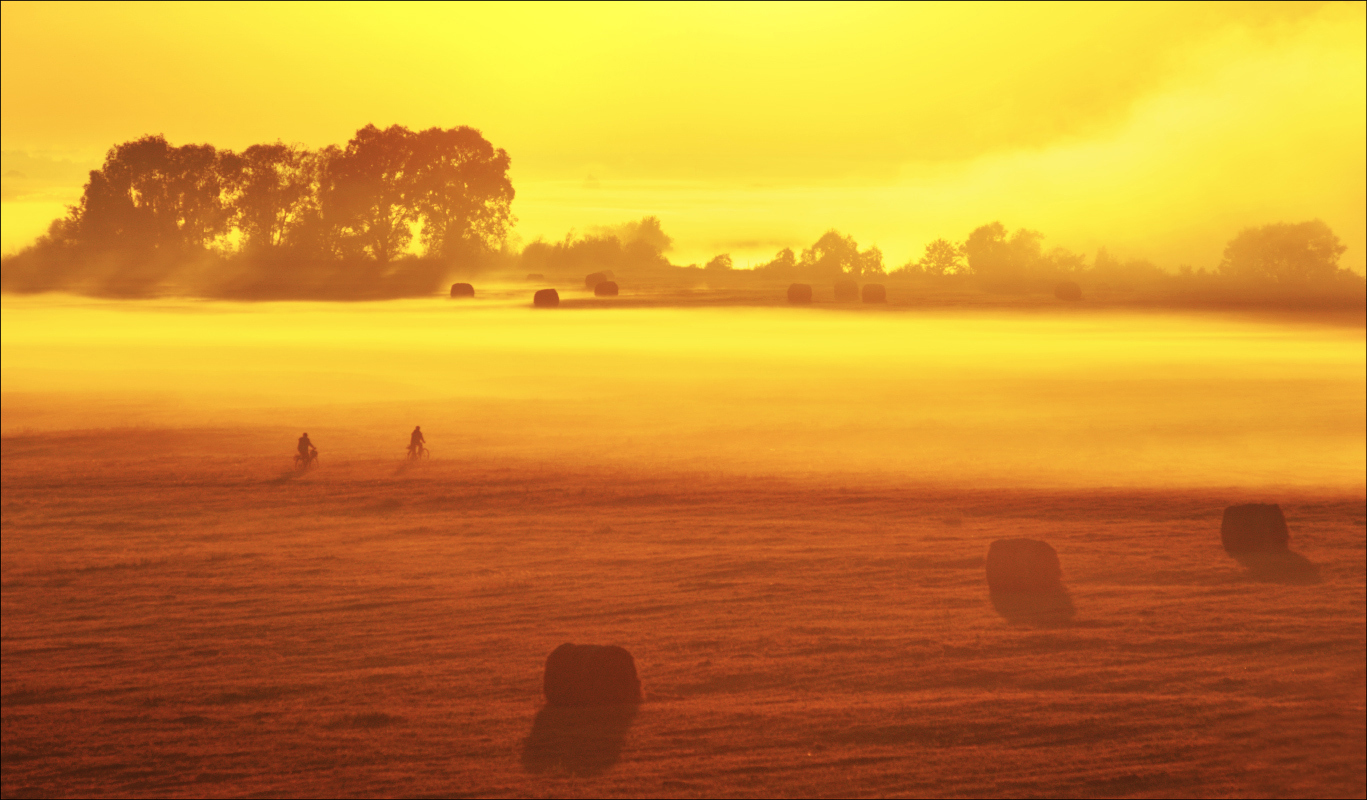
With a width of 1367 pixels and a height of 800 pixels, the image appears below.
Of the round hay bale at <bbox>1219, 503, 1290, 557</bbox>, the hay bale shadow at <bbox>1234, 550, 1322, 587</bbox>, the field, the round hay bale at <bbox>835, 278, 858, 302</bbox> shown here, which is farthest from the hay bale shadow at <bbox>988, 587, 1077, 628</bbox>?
the round hay bale at <bbox>835, 278, 858, 302</bbox>

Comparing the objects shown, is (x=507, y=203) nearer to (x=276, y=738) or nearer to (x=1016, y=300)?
(x=1016, y=300)

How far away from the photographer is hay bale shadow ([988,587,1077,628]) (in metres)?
16.8

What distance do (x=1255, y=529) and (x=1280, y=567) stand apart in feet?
2.74

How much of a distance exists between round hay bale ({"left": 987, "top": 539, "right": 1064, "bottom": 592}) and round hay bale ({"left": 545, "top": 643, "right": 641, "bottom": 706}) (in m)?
6.26

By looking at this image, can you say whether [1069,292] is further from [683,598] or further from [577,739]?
[577,739]

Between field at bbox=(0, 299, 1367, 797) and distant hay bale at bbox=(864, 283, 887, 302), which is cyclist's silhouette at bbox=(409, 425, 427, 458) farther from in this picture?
distant hay bale at bbox=(864, 283, 887, 302)

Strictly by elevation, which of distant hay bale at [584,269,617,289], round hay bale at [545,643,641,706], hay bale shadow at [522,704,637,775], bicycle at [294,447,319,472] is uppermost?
distant hay bale at [584,269,617,289]

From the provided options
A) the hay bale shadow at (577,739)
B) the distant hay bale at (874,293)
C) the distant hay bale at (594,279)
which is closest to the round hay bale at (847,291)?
the distant hay bale at (874,293)

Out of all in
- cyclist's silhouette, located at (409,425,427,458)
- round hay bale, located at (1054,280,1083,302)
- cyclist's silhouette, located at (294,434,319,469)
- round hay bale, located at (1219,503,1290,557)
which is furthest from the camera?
round hay bale, located at (1054,280,1083,302)

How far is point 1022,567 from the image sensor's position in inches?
698

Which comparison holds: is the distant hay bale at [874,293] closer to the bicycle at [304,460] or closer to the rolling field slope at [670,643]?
the rolling field slope at [670,643]

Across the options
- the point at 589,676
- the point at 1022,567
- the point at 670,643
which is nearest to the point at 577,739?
the point at 589,676

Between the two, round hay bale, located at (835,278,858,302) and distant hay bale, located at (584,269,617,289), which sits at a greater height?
distant hay bale, located at (584,269,617,289)

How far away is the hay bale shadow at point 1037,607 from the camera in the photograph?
55.3ft
